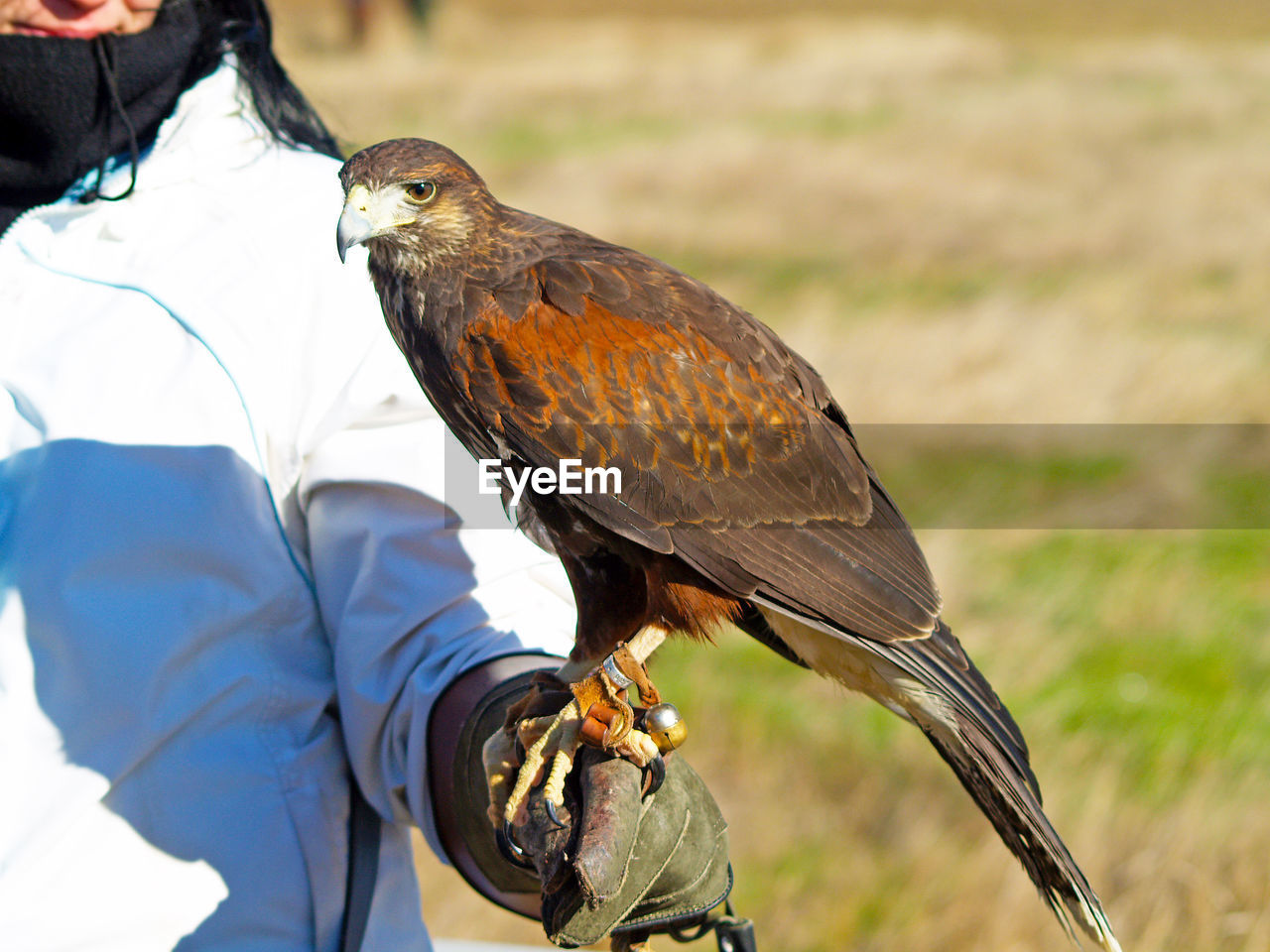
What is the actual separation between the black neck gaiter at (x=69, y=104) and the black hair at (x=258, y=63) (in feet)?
0.29

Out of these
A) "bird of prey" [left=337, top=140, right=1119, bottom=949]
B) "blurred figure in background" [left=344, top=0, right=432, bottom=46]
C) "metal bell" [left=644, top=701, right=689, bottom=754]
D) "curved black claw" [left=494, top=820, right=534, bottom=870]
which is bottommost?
"blurred figure in background" [left=344, top=0, right=432, bottom=46]

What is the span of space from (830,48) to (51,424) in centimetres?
2297

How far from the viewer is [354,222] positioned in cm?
178

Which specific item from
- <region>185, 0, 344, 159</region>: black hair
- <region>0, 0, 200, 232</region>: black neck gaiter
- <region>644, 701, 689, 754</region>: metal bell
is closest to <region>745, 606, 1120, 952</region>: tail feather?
<region>644, 701, 689, 754</region>: metal bell

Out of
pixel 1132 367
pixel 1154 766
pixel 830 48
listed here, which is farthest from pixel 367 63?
pixel 1154 766

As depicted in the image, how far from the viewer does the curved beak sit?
5.76ft

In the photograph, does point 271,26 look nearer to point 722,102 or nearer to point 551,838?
point 551,838

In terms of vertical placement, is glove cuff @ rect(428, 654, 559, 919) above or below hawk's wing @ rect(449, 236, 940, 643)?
below

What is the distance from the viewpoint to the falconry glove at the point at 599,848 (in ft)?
5.68

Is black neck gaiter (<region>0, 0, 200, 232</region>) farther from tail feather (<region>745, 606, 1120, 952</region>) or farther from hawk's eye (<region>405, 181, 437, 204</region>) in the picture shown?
tail feather (<region>745, 606, 1120, 952</region>)

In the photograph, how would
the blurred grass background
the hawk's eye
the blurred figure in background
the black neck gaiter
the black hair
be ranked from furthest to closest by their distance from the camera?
1. the blurred figure in background
2. the blurred grass background
3. the black hair
4. the black neck gaiter
5. the hawk's eye

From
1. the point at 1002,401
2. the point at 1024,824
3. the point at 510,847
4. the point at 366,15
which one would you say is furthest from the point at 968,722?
the point at 366,15

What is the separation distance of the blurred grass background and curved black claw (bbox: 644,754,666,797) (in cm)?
191

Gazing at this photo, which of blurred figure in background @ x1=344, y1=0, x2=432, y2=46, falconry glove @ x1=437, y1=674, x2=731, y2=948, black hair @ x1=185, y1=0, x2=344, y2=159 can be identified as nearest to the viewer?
falconry glove @ x1=437, y1=674, x2=731, y2=948
